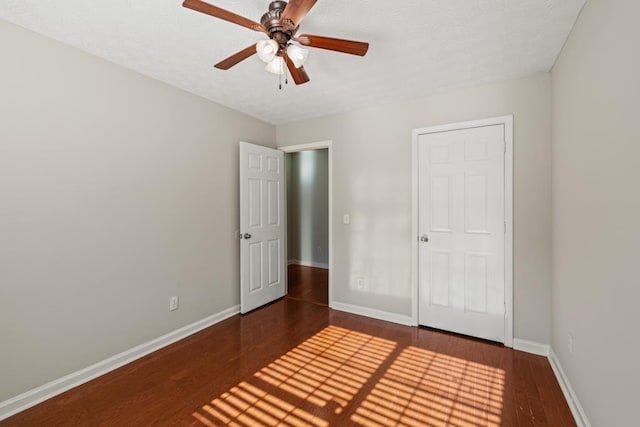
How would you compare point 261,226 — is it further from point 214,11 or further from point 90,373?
point 214,11

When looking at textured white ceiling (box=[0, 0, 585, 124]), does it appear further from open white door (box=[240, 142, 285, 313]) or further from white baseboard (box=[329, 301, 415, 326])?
white baseboard (box=[329, 301, 415, 326])

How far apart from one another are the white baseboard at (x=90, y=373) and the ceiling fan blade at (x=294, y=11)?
273 centimetres

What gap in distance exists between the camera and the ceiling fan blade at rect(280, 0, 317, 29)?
50.3 inches

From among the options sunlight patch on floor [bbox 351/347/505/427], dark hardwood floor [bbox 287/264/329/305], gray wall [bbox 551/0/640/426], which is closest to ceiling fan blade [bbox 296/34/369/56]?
gray wall [bbox 551/0/640/426]

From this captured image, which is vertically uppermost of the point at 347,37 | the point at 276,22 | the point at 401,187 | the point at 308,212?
the point at 347,37

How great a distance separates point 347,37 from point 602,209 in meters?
1.76

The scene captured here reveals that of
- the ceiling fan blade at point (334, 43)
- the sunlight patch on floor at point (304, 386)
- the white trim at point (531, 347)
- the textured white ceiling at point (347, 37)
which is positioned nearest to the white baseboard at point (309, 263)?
the sunlight patch on floor at point (304, 386)

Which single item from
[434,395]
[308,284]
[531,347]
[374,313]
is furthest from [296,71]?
[308,284]

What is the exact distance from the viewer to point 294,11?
4.40ft

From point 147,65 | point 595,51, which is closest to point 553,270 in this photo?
point 595,51

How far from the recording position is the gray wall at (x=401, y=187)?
2359 mm

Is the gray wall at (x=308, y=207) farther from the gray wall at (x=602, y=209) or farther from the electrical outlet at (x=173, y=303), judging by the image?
the gray wall at (x=602, y=209)

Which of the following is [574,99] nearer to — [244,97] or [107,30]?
[244,97]

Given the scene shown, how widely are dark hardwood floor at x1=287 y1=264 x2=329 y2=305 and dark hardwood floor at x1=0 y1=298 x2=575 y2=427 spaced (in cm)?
107
